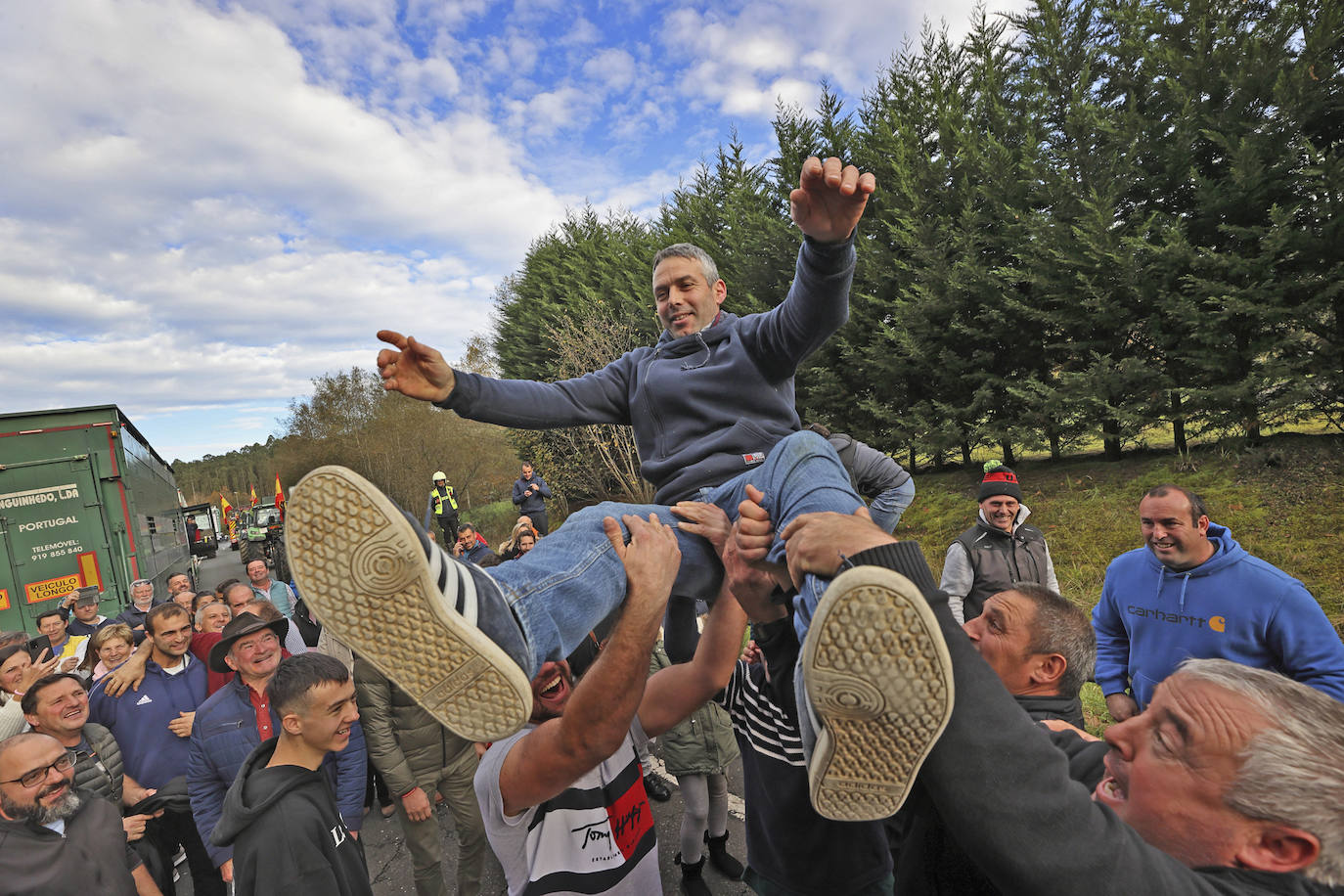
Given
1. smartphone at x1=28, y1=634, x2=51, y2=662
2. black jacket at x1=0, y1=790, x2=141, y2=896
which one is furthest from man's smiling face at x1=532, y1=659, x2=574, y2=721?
smartphone at x1=28, y1=634, x2=51, y2=662

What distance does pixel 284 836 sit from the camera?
2.12 meters

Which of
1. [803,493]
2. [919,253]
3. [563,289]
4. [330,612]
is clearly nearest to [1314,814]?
[803,493]

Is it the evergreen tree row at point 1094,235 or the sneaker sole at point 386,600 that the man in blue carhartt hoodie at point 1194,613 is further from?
the evergreen tree row at point 1094,235

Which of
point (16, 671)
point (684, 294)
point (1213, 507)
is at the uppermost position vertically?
point (684, 294)

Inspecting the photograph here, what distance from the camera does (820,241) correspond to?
1.83 m

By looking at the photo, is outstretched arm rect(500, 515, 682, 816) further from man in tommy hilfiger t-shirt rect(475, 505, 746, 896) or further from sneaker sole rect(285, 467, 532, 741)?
sneaker sole rect(285, 467, 532, 741)

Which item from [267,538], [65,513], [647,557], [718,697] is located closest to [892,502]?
[718,697]

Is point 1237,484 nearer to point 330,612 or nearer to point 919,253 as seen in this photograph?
point 919,253

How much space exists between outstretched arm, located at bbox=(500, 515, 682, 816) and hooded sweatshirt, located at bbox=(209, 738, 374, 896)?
1.01 metres

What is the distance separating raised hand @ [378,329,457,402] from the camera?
1900 mm

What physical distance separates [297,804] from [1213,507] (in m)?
9.28

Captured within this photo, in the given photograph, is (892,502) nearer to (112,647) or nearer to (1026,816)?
(1026,816)

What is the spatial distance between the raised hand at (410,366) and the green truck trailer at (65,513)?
28.6 feet

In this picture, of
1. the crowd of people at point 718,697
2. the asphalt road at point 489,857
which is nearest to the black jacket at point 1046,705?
the crowd of people at point 718,697
